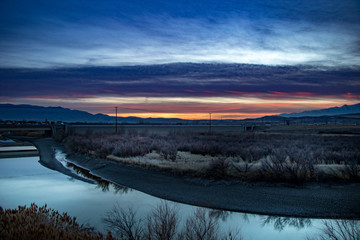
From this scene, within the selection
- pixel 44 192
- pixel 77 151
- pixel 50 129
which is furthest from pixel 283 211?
pixel 50 129

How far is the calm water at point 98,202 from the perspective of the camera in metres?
9.21

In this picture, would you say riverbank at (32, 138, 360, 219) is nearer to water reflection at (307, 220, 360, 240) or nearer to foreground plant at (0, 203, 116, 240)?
water reflection at (307, 220, 360, 240)

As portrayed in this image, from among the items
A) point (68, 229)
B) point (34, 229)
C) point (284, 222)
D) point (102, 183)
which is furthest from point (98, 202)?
point (284, 222)

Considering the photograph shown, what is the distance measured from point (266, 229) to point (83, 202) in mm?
7309

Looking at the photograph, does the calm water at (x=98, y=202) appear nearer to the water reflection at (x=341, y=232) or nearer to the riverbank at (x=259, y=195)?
the water reflection at (x=341, y=232)

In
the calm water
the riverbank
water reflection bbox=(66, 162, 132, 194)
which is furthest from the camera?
water reflection bbox=(66, 162, 132, 194)

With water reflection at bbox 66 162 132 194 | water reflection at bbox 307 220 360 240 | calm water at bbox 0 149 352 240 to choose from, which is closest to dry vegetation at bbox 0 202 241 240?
calm water at bbox 0 149 352 240

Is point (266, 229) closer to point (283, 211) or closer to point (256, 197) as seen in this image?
point (283, 211)

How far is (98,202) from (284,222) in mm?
7223

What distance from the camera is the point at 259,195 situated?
12.2 metres

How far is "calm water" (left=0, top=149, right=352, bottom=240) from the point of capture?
30.2 ft

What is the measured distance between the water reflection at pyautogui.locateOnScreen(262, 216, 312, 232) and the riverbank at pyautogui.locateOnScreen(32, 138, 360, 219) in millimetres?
286

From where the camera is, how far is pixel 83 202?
12508mm

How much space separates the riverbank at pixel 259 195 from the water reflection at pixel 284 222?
0.29m
